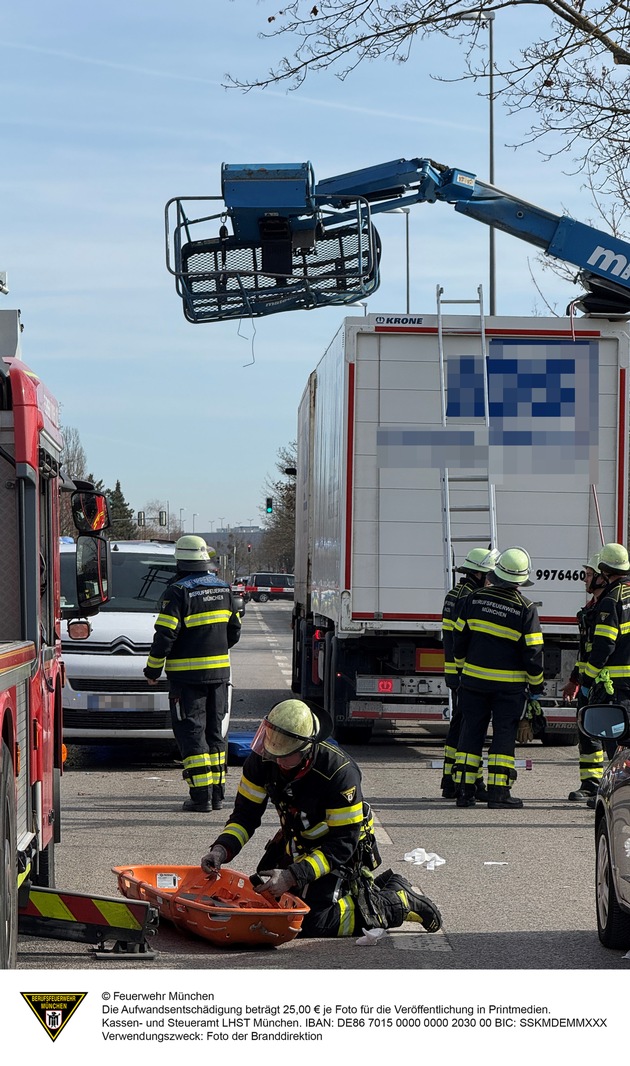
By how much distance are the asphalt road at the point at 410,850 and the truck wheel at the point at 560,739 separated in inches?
3.9

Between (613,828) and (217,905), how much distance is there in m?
1.70

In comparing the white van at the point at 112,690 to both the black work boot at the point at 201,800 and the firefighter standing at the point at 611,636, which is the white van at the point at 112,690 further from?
the firefighter standing at the point at 611,636

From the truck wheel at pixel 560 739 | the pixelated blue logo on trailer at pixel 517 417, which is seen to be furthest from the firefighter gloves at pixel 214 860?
the truck wheel at pixel 560 739

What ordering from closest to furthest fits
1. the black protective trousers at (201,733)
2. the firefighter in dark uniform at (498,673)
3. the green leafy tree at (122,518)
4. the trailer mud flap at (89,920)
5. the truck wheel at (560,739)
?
1. the trailer mud flap at (89,920)
2. the black protective trousers at (201,733)
3. the firefighter in dark uniform at (498,673)
4. the truck wheel at (560,739)
5. the green leafy tree at (122,518)

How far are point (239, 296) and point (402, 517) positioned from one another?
264cm

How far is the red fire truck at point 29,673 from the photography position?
16.5 ft

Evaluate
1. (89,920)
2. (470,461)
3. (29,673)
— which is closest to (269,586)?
(470,461)

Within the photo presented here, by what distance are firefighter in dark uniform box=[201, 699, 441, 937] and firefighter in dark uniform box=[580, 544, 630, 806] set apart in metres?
4.27

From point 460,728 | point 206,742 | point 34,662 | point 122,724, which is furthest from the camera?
point 122,724

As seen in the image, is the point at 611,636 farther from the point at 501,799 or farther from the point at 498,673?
the point at 501,799

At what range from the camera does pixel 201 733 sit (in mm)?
10117
